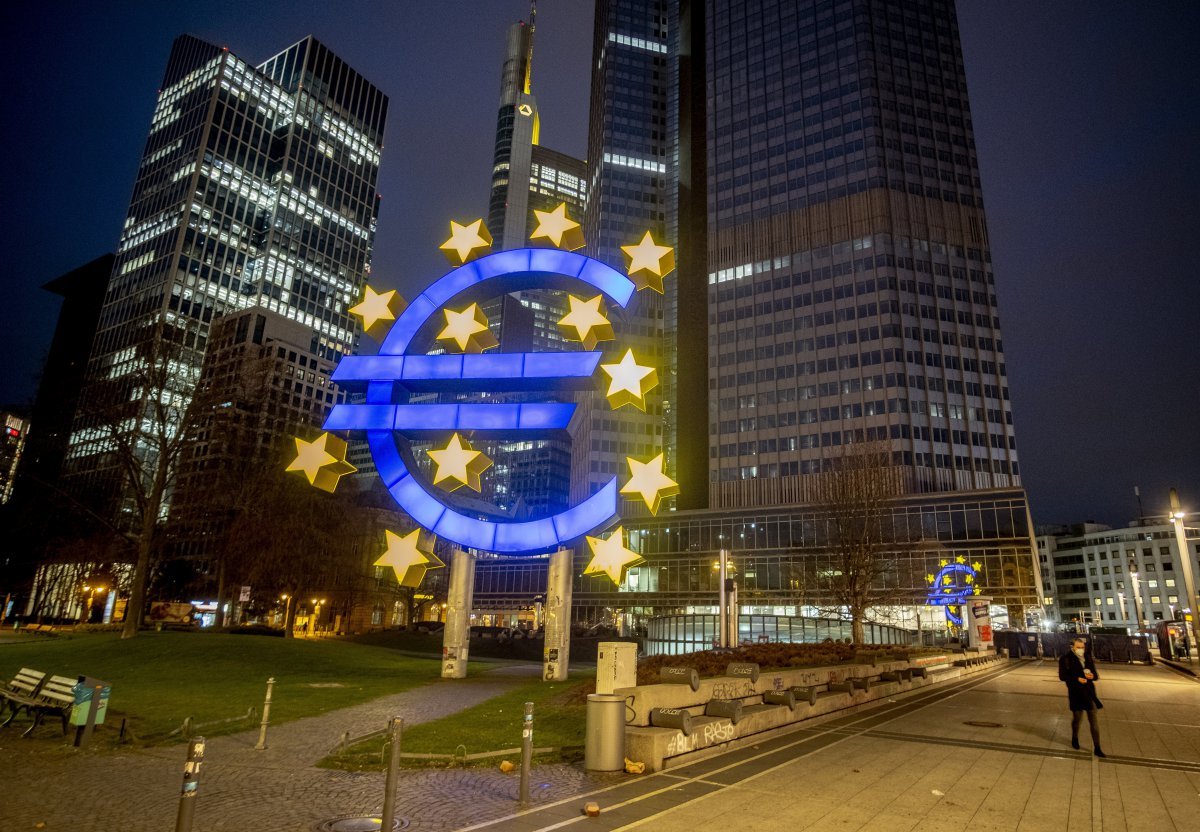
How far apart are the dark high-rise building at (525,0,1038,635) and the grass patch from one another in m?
59.4

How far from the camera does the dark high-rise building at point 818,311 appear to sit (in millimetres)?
83812

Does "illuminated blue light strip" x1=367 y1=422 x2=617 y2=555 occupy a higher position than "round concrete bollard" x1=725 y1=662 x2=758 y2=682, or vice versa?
"illuminated blue light strip" x1=367 y1=422 x2=617 y2=555

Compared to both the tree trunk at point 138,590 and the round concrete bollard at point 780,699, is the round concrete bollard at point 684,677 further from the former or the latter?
the tree trunk at point 138,590

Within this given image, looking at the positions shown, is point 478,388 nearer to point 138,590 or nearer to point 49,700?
point 49,700

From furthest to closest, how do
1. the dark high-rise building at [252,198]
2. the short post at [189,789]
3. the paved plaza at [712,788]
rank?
the dark high-rise building at [252,198]
the paved plaza at [712,788]
the short post at [189,789]

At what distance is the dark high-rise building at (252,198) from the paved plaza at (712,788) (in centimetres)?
12114

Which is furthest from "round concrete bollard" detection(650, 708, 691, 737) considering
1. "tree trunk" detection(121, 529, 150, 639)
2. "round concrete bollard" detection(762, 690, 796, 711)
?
"tree trunk" detection(121, 529, 150, 639)

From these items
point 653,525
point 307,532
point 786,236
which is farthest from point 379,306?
point 786,236

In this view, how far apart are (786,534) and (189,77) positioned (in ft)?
574

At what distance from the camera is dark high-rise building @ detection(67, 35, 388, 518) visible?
442ft

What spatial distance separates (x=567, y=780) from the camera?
30.5 ft

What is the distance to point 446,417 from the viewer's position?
16172mm

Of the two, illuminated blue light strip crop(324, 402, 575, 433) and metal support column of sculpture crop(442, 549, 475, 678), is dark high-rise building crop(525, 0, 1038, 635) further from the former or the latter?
illuminated blue light strip crop(324, 402, 575, 433)

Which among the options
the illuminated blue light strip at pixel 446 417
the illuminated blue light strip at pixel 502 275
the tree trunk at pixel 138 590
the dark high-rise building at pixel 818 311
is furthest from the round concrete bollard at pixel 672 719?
the dark high-rise building at pixel 818 311
